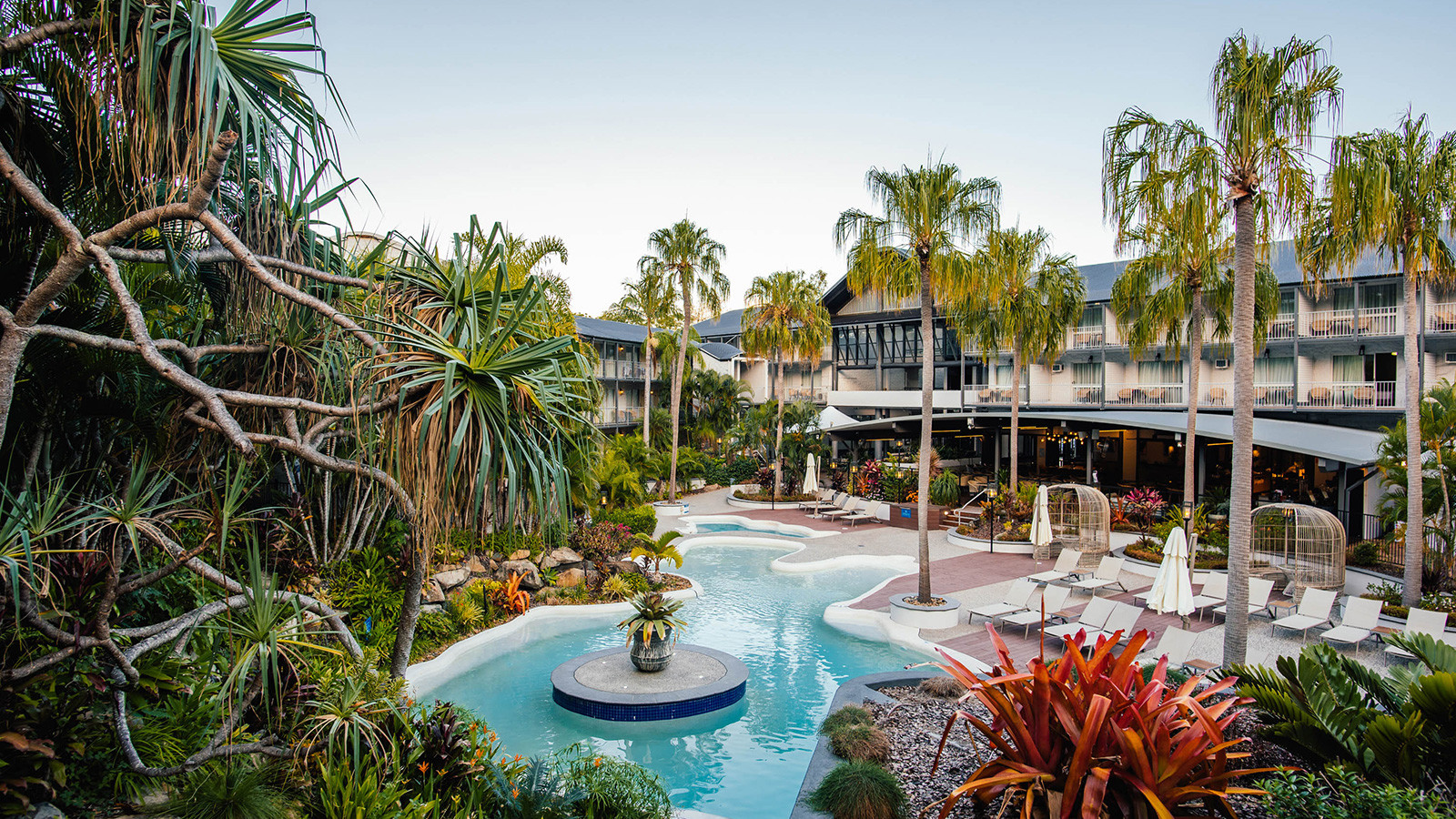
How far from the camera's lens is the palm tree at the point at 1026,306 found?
76.6ft

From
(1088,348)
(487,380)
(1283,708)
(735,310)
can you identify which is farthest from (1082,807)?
(735,310)

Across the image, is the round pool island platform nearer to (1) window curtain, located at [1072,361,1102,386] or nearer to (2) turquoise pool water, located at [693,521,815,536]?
(2) turquoise pool water, located at [693,521,815,536]

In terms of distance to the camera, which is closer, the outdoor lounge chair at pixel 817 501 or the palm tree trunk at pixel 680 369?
the outdoor lounge chair at pixel 817 501

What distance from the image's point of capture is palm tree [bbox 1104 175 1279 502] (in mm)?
9531

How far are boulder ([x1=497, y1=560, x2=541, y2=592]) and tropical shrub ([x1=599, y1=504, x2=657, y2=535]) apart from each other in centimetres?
392

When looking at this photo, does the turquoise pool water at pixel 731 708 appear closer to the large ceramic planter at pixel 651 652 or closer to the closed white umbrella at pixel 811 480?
the large ceramic planter at pixel 651 652

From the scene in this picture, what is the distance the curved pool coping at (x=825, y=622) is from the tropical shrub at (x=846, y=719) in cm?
119

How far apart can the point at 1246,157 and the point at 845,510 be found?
18.2 metres

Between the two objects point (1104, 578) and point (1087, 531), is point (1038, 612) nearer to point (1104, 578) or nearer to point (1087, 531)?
point (1104, 578)

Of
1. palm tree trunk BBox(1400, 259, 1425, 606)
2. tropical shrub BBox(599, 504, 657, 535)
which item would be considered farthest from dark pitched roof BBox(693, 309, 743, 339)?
palm tree trunk BBox(1400, 259, 1425, 606)

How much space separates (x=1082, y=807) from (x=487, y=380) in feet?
16.0

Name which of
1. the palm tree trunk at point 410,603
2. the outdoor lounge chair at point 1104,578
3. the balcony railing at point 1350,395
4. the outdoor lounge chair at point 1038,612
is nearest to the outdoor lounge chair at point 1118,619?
the outdoor lounge chair at point 1038,612

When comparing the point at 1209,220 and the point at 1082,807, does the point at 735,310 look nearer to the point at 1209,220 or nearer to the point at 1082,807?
the point at 1209,220

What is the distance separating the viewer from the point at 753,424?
33094 millimetres
